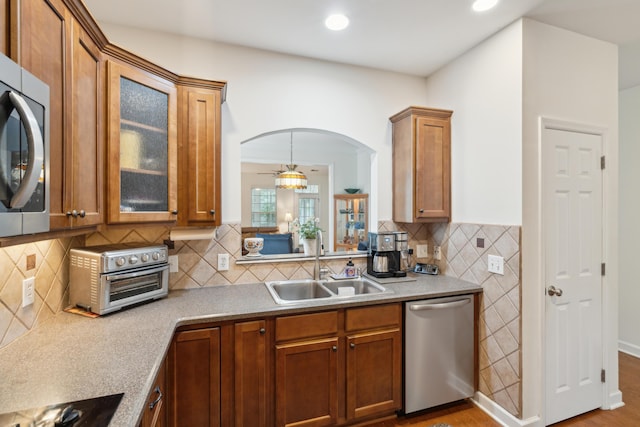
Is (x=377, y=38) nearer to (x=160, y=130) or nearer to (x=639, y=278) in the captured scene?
(x=160, y=130)

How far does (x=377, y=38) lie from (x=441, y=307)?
2005 mm

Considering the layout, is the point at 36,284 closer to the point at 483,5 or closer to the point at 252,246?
the point at 252,246

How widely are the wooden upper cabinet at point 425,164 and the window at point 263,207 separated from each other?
20.6ft

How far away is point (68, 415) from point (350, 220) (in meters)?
5.29

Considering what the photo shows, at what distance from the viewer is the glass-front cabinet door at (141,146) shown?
5.21 feet

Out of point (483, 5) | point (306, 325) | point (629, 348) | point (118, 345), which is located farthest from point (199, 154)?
point (629, 348)

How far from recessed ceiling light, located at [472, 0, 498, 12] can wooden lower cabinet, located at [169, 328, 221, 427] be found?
2.48 meters

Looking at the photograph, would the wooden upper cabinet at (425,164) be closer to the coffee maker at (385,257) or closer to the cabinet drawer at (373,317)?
the coffee maker at (385,257)

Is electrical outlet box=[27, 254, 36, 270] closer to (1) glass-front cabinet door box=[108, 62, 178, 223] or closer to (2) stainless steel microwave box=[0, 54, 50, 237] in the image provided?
(1) glass-front cabinet door box=[108, 62, 178, 223]

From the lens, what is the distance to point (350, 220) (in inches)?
235

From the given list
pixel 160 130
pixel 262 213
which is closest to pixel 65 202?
pixel 160 130

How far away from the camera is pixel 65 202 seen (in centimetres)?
116

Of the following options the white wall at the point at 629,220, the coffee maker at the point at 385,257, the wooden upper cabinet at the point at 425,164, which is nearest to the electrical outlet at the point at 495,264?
the wooden upper cabinet at the point at 425,164

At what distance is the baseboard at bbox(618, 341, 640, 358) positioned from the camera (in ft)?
9.86
